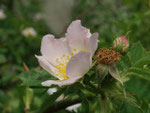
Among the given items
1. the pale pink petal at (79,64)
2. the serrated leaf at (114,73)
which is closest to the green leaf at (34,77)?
the pale pink petal at (79,64)

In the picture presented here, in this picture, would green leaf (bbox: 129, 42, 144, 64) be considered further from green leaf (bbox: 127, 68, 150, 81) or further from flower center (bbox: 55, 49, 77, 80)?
flower center (bbox: 55, 49, 77, 80)

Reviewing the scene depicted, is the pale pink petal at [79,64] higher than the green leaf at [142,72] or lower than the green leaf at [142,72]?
higher

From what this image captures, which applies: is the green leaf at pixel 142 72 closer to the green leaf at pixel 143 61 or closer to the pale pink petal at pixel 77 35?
the green leaf at pixel 143 61

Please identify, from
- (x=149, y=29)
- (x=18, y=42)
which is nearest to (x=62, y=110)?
(x=149, y=29)

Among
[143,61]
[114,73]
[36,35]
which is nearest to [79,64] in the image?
[114,73]

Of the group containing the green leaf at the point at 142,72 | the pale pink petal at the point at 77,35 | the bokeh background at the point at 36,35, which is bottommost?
the bokeh background at the point at 36,35

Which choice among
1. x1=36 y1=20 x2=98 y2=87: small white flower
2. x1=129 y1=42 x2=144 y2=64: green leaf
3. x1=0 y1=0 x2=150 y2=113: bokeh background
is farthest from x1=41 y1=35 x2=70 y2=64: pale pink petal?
x1=129 y1=42 x2=144 y2=64: green leaf

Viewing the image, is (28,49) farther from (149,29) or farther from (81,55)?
(81,55)

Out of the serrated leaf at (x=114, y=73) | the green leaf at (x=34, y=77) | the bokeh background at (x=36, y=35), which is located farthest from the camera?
the bokeh background at (x=36, y=35)
